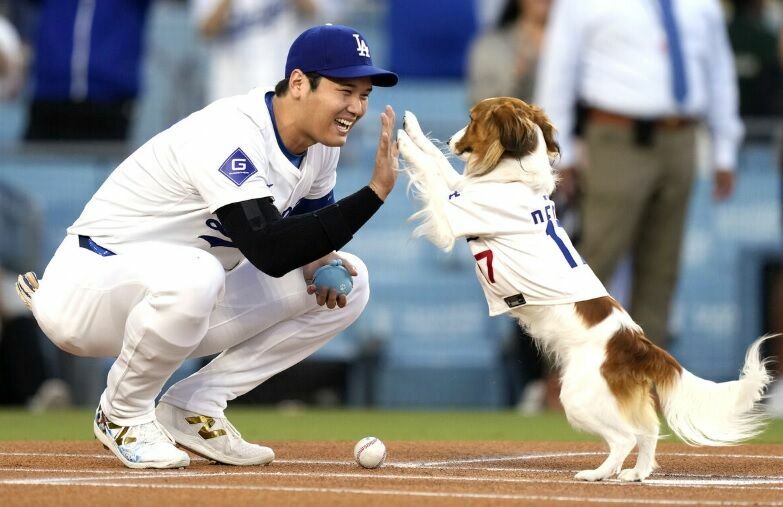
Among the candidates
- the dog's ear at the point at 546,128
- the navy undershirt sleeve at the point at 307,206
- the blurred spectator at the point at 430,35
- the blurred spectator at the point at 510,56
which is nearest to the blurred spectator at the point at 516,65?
the blurred spectator at the point at 510,56

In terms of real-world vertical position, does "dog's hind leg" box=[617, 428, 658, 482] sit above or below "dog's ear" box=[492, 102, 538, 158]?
below

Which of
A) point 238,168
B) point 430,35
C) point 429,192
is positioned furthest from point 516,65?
point 238,168

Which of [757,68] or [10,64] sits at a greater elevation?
[757,68]

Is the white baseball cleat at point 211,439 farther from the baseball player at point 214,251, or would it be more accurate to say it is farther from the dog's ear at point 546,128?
the dog's ear at point 546,128

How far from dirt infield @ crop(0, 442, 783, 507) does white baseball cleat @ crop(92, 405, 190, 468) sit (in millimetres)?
72

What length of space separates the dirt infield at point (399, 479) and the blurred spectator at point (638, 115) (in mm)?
2475

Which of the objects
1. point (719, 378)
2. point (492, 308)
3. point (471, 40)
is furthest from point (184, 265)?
point (471, 40)

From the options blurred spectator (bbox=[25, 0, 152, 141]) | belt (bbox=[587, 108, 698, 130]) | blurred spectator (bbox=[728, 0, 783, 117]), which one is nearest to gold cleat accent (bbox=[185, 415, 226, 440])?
belt (bbox=[587, 108, 698, 130])

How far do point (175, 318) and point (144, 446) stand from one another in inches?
21.7

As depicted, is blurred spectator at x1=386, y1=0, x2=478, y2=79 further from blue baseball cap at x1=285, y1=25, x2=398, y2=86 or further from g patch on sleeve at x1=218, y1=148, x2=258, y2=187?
g patch on sleeve at x1=218, y1=148, x2=258, y2=187

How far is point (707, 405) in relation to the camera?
5.63m

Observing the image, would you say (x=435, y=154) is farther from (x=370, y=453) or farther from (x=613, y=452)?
(x=613, y=452)

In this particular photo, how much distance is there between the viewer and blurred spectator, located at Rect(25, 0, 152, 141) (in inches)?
440

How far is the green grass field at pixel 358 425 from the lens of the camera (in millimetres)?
7891
